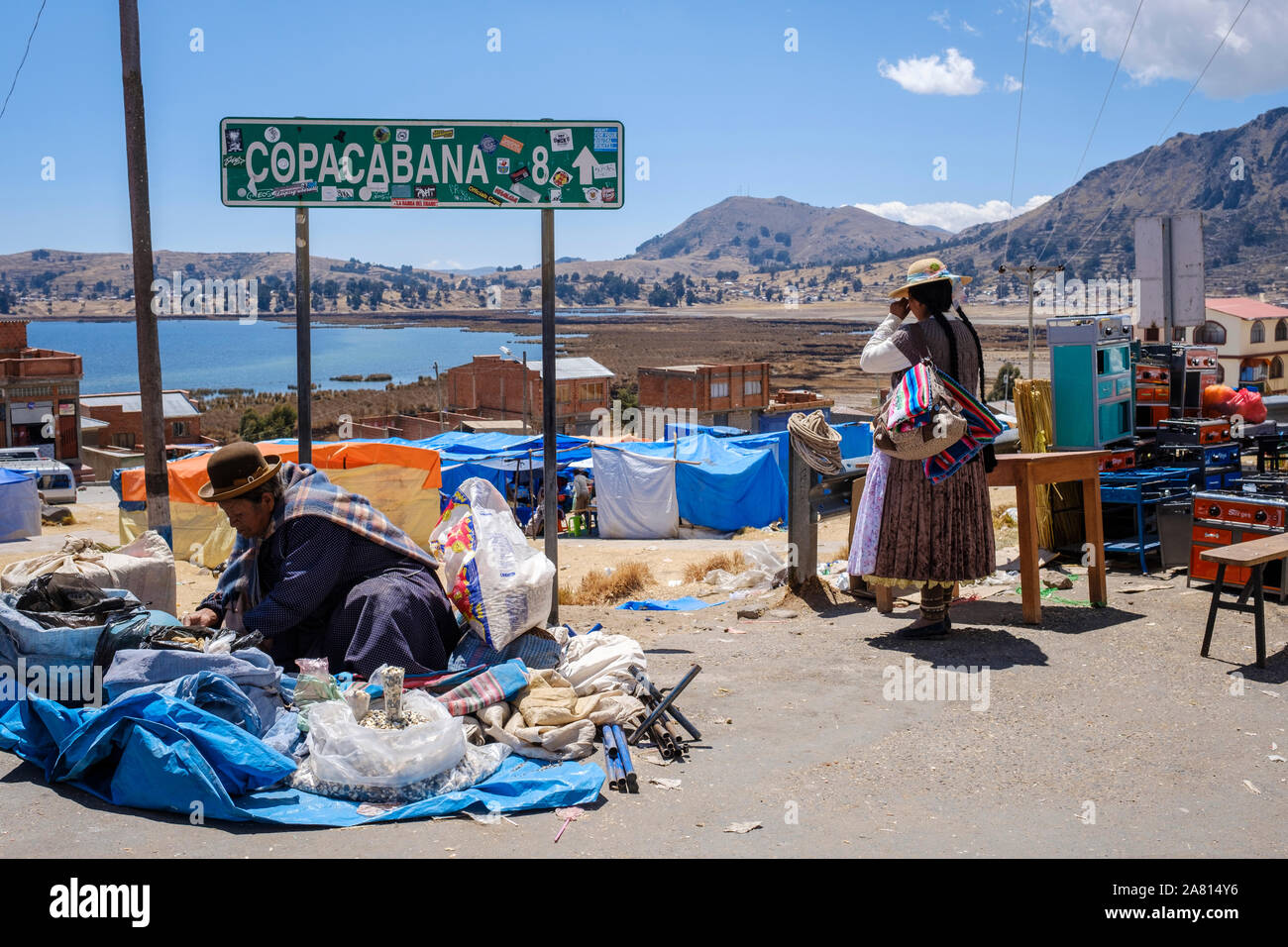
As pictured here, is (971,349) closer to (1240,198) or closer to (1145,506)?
(1145,506)

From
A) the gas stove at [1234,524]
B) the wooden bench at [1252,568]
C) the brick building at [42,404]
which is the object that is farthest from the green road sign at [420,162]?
the brick building at [42,404]

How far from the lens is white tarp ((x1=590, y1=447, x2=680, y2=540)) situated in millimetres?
24672

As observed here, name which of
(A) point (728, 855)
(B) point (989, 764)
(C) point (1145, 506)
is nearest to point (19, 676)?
(A) point (728, 855)

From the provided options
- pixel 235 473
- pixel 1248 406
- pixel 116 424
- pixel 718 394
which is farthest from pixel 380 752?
pixel 116 424

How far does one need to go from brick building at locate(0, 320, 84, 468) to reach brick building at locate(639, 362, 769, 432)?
89.2 feet

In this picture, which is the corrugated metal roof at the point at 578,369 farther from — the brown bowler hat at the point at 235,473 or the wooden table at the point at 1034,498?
the brown bowler hat at the point at 235,473

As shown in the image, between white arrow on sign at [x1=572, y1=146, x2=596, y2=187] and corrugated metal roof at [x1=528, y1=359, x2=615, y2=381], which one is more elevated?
white arrow on sign at [x1=572, y1=146, x2=596, y2=187]

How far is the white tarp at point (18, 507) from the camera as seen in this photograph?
1056 inches

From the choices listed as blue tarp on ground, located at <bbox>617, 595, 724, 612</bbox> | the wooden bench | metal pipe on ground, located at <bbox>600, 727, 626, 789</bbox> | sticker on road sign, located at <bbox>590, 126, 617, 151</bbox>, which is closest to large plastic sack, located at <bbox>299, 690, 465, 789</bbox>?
metal pipe on ground, located at <bbox>600, 727, 626, 789</bbox>

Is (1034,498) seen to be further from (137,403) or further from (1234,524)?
(137,403)

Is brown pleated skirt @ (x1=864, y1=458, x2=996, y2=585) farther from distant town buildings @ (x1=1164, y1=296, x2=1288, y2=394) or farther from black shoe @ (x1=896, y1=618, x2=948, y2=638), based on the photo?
distant town buildings @ (x1=1164, y1=296, x2=1288, y2=394)

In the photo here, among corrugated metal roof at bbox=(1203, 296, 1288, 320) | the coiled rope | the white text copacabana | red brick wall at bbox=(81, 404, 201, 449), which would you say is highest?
corrugated metal roof at bbox=(1203, 296, 1288, 320)

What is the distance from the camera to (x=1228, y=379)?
32938 mm

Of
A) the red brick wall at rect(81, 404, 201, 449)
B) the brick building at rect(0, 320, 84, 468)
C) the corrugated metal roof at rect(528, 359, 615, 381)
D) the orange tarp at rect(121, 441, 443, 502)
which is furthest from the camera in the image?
the red brick wall at rect(81, 404, 201, 449)
